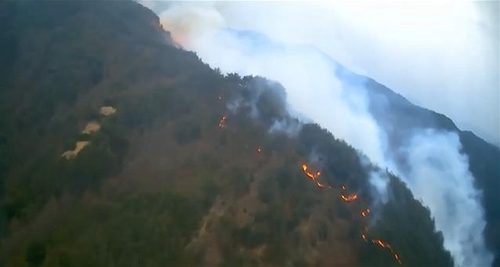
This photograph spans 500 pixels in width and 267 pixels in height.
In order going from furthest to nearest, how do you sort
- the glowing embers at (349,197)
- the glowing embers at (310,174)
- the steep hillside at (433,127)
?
the steep hillside at (433,127) → the glowing embers at (310,174) → the glowing embers at (349,197)

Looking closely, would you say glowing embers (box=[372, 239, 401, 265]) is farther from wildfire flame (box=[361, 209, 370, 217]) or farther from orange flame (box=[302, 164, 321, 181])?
orange flame (box=[302, 164, 321, 181])

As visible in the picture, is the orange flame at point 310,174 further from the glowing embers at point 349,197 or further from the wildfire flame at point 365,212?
the wildfire flame at point 365,212

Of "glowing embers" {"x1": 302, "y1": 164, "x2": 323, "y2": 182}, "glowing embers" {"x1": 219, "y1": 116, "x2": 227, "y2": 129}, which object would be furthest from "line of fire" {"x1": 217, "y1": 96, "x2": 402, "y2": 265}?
"glowing embers" {"x1": 219, "y1": 116, "x2": 227, "y2": 129}

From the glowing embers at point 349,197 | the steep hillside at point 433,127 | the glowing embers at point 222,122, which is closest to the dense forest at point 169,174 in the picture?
the glowing embers at point 222,122

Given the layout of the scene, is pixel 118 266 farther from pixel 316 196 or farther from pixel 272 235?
pixel 316 196

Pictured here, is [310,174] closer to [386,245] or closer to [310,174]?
[310,174]

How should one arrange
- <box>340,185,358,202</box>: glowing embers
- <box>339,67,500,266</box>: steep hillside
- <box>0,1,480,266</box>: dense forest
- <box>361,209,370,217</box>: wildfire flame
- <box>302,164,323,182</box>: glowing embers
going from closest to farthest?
<box>0,1,480,266</box>: dense forest, <box>361,209,370,217</box>: wildfire flame, <box>340,185,358,202</box>: glowing embers, <box>302,164,323,182</box>: glowing embers, <box>339,67,500,266</box>: steep hillside

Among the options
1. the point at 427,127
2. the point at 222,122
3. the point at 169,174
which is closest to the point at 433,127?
the point at 427,127

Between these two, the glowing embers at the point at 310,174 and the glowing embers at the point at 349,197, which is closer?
the glowing embers at the point at 349,197

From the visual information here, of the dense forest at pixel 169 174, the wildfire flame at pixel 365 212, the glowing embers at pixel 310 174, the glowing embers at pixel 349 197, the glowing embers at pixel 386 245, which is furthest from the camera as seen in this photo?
the glowing embers at pixel 310 174
